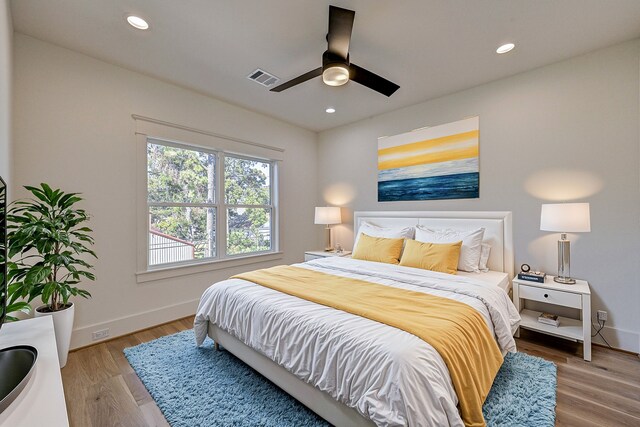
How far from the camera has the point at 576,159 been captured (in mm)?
2678

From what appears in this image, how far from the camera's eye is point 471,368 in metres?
1.47

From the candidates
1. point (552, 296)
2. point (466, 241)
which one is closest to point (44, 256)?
point (466, 241)

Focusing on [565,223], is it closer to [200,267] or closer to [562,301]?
[562,301]

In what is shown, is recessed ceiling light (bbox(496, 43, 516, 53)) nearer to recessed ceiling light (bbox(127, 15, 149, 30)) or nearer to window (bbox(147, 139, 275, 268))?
recessed ceiling light (bbox(127, 15, 149, 30))

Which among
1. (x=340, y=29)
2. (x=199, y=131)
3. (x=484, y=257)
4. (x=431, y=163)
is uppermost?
(x=340, y=29)

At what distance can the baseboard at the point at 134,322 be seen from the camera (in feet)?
8.61

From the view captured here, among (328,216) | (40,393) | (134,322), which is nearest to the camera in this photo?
(40,393)

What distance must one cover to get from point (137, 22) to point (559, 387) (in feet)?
14.0

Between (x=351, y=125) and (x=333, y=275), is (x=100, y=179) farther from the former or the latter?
(x=351, y=125)

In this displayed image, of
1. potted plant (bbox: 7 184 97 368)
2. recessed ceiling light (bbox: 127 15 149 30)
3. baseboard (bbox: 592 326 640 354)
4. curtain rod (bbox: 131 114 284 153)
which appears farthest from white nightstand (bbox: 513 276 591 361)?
recessed ceiling light (bbox: 127 15 149 30)

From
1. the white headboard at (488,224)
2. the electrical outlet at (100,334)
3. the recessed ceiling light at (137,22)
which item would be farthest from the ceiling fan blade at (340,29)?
the electrical outlet at (100,334)

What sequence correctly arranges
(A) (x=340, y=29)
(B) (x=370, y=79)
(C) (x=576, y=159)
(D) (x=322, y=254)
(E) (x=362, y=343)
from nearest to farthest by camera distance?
(E) (x=362, y=343)
(A) (x=340, y=29)
(B) (x=370, y=79)
(C) (x=576, y=159)
(D) (x=322, y=254)

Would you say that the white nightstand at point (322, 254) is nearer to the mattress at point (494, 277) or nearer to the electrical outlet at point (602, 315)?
the mattress at point (494, 277)

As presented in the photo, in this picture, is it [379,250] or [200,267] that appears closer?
[379,250]
